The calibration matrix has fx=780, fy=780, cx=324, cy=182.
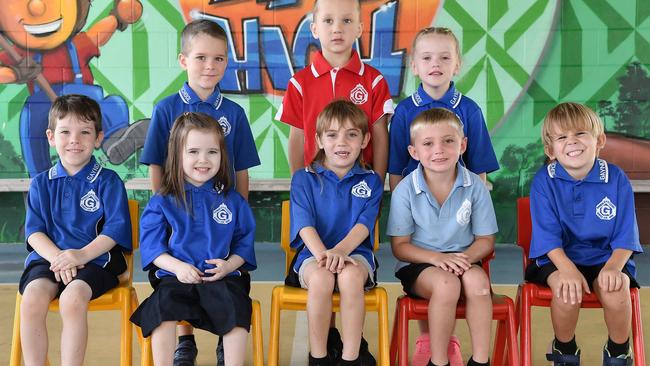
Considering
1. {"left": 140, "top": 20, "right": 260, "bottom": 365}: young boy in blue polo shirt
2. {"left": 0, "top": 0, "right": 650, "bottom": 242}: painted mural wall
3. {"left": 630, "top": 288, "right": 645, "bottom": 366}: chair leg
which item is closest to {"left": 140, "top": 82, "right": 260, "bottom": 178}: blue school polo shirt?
{"left": 140, "top": 20, "right": 260, "bottom": 365}: young boy in blue polo shirt

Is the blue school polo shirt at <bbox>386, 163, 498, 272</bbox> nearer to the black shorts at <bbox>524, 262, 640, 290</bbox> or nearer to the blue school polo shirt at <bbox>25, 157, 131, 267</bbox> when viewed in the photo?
the black shorts at <bbox>524, 262, 640, 290</bbox>

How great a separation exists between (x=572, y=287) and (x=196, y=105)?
61.6 inches

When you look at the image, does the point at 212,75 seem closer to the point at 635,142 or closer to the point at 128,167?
the point at 128,167

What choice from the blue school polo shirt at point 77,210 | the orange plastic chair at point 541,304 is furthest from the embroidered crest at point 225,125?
the orange plastic chair at point 541,304

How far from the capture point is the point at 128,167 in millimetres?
5625

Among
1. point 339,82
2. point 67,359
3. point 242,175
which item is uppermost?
point 339,82

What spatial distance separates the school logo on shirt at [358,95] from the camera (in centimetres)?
317

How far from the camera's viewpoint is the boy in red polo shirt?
10.3 ft

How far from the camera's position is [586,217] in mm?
2811

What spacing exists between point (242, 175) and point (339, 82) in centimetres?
55

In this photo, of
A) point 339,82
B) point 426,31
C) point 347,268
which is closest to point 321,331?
point 347,268

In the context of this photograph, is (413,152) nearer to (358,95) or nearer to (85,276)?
(358,95)

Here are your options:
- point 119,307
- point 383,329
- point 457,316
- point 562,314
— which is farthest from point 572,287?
point 119,307

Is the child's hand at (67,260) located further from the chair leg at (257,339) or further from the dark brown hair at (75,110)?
the chair leg at (257,339)
